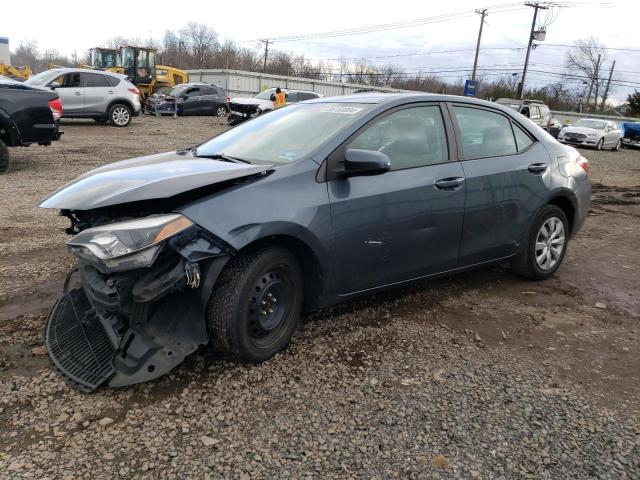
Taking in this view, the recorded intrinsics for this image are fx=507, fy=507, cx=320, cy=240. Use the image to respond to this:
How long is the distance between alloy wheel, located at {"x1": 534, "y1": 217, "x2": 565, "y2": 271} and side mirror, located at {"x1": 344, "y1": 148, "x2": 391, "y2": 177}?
2.18 m

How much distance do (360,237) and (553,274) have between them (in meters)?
2.74

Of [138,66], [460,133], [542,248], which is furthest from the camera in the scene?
[138,66]

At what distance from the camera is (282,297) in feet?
10.2

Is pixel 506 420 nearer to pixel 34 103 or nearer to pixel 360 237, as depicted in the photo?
pixel 360 237

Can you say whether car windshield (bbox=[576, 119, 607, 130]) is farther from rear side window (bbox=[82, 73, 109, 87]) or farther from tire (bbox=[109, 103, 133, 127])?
rear side window (bbox=[82, 73, 109, 87])

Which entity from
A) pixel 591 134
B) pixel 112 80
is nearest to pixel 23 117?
pixel 112 80

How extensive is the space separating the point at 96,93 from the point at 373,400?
17632 millimetres

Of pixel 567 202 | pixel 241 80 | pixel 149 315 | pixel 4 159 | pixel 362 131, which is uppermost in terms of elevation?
pixel 241 80

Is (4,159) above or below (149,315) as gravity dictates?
below

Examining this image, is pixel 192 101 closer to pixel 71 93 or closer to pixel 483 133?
pixel 71 93

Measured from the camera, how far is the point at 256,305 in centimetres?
294

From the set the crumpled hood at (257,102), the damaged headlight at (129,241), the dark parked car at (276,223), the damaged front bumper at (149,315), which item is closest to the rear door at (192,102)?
the crumpled hood at (257,102)

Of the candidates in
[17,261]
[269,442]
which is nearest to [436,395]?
[269,442]

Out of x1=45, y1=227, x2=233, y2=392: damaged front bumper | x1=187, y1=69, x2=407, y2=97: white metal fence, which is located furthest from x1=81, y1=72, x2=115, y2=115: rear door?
x1=187, y1=69, x2=407, y2=97: white metal fence
